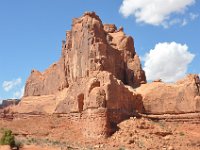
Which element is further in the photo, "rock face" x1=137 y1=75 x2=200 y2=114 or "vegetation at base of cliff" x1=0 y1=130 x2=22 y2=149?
"rock face" x1=137 y1=75 x2=200 y2=114

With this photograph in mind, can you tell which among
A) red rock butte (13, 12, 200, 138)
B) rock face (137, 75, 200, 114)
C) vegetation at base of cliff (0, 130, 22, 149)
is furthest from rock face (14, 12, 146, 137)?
vegetation at base of cliff (0, 130, 22, 149)

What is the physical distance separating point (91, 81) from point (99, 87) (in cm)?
189

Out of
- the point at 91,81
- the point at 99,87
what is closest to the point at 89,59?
the point at 91,81

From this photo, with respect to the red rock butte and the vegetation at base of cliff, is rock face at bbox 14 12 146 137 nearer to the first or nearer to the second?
the red rock butte

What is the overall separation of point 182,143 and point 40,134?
720 inches

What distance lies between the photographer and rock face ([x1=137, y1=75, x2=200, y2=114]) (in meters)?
59.1

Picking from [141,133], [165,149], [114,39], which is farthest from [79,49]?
[165,149]

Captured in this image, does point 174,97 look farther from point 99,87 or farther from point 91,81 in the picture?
point 91,81

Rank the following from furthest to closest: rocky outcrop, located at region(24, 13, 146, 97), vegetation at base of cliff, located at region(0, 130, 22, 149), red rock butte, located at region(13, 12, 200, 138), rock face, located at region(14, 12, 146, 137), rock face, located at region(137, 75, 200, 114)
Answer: rocky outcrop, located at region(24, 13, 146, 97) < rock face, located at region(137, 75, 200, 114) < red rock butte, located at region(13, 12, 200, 138) < rock face, located at region(14, 12, 146, 137) < vegetation at base of cliff, located at region(0, 130, 22, 149)

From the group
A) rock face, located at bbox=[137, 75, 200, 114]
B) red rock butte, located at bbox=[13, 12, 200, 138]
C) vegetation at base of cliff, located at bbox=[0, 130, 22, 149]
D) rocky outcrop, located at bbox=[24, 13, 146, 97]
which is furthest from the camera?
rocky outcrop, located at bbox=[24, 13, 146, 97]

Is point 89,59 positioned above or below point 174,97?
above

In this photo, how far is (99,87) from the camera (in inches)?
2110

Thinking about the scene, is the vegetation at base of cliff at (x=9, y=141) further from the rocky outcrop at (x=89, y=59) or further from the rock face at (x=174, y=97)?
the rock face at (x=174, y=97)

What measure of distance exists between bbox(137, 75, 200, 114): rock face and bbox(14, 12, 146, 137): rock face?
67.7 inches
